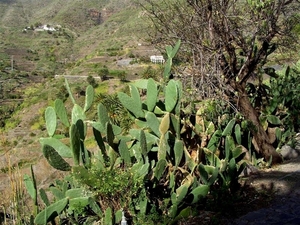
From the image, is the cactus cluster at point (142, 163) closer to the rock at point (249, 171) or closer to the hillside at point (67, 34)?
the rock at point (249, 171)

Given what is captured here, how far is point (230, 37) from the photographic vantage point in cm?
537

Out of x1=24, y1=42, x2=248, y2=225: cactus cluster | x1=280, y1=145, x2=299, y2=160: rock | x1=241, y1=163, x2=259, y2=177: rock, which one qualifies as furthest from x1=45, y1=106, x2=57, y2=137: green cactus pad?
x1=280, y1=145, x2=299, y2=160: rock

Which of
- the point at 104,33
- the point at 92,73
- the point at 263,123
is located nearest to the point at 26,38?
the point at 104,33

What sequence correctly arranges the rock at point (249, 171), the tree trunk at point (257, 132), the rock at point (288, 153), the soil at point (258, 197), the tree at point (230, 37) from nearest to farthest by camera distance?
the soil at point (258, 197)
the rock at point (249, 171)
the tree at point (230, 37)
the tree trunk at point (257, 132)
the rock at point (288, 153)

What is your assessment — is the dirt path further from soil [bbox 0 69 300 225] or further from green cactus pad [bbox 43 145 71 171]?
green cactus pad [bbox 43 145 71 171]

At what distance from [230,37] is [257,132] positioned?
1.24 metres

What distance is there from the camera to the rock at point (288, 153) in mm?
5762

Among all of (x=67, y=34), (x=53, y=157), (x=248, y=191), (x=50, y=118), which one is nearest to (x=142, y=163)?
(x=53, y=157)

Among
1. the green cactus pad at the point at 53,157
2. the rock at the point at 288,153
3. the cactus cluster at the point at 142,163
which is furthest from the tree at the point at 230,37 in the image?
the green cactus pad at the point at 53,157

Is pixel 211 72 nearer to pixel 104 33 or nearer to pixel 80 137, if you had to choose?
pixel 80 137

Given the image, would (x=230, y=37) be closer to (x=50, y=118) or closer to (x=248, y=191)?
(x=248, y=191)

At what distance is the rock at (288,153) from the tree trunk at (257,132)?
0.28 m

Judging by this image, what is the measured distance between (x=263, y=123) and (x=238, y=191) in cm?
182

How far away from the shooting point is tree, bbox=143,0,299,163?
5.09 metres
